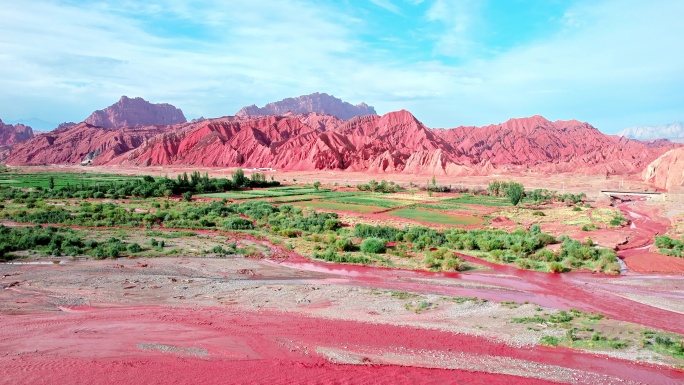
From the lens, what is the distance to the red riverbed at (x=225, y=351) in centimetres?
1042

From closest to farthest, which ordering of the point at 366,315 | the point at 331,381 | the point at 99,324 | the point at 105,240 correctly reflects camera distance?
the point at 331,381 → the point at 99,324 → the point at 366,315 → the point at 105,240

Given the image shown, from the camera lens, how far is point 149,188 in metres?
A: 56.1

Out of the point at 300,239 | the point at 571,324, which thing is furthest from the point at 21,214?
the point at 571,324

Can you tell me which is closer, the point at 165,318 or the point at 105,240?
the point at 165,318

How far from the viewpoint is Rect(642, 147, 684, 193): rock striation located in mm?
67938

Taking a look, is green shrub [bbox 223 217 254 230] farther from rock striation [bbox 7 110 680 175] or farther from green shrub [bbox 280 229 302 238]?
rock striation [bbox 7 110 680 175]

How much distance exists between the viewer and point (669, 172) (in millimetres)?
71750

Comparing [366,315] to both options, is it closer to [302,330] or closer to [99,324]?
[302,330]

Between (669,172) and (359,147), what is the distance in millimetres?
63044

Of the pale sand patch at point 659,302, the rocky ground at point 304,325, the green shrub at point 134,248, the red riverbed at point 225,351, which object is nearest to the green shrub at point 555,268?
the rocky ground at point 304,325

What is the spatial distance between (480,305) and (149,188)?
Answer: 161 ft

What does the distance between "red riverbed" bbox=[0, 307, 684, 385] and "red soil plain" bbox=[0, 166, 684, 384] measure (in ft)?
0.16

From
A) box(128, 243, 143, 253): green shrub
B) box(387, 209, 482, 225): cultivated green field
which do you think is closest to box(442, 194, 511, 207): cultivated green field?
box(387, 209, 482, 225): cultivated green field

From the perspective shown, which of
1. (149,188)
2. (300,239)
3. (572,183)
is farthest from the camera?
(572,183)
